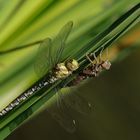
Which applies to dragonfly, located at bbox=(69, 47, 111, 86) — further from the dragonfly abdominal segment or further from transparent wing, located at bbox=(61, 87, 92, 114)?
the dragonfly abdominal segment

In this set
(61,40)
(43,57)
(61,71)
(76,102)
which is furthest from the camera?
(76,102)

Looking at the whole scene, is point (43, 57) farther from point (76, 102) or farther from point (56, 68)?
point (76, 102)

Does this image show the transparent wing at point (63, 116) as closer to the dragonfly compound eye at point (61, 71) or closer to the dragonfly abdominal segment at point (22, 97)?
the dragonfly compound eye at point (61, 71)

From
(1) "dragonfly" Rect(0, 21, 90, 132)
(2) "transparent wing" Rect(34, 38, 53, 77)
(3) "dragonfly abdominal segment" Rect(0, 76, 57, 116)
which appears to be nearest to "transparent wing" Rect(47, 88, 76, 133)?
(1) "dragonfly" Rect(0, 21, 90, 132)

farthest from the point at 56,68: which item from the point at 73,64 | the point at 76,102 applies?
the point at 73,64

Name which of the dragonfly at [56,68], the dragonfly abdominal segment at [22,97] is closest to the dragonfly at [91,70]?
the dragonfly at [56,68]

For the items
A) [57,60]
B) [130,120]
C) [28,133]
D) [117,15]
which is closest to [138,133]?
[130,120]

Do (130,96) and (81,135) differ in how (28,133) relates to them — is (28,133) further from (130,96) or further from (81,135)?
(130,96)
